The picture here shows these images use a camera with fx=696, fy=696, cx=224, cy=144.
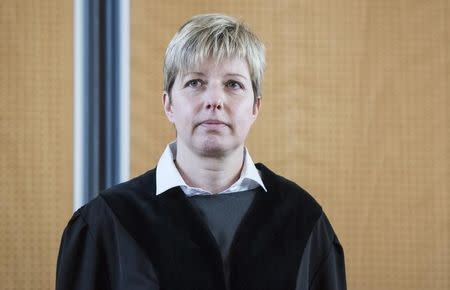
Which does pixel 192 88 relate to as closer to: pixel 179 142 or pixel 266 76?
pixel 179 142

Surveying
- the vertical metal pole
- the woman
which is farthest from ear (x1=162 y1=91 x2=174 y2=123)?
the vertical metal pole

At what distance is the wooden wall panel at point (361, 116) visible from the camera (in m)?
1.45

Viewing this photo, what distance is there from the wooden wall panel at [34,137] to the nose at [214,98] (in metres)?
0.61

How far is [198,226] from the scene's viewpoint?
2.93ft

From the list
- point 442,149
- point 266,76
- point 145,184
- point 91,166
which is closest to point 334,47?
point 266,76

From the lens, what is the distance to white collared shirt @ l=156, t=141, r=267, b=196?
92 centimetres

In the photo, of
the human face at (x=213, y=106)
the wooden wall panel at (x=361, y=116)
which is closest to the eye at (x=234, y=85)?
the human face at (x=213, y=106)

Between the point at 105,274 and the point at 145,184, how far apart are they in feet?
0.43

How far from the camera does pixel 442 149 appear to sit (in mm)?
1470

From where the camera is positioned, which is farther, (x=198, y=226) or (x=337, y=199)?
(x=337, y=199)

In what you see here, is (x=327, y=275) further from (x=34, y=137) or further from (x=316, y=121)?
(x=34, y=137)

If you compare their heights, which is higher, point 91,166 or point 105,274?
point 91,166

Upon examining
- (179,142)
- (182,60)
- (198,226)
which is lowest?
(198,226)

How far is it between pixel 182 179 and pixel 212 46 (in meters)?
0.18
